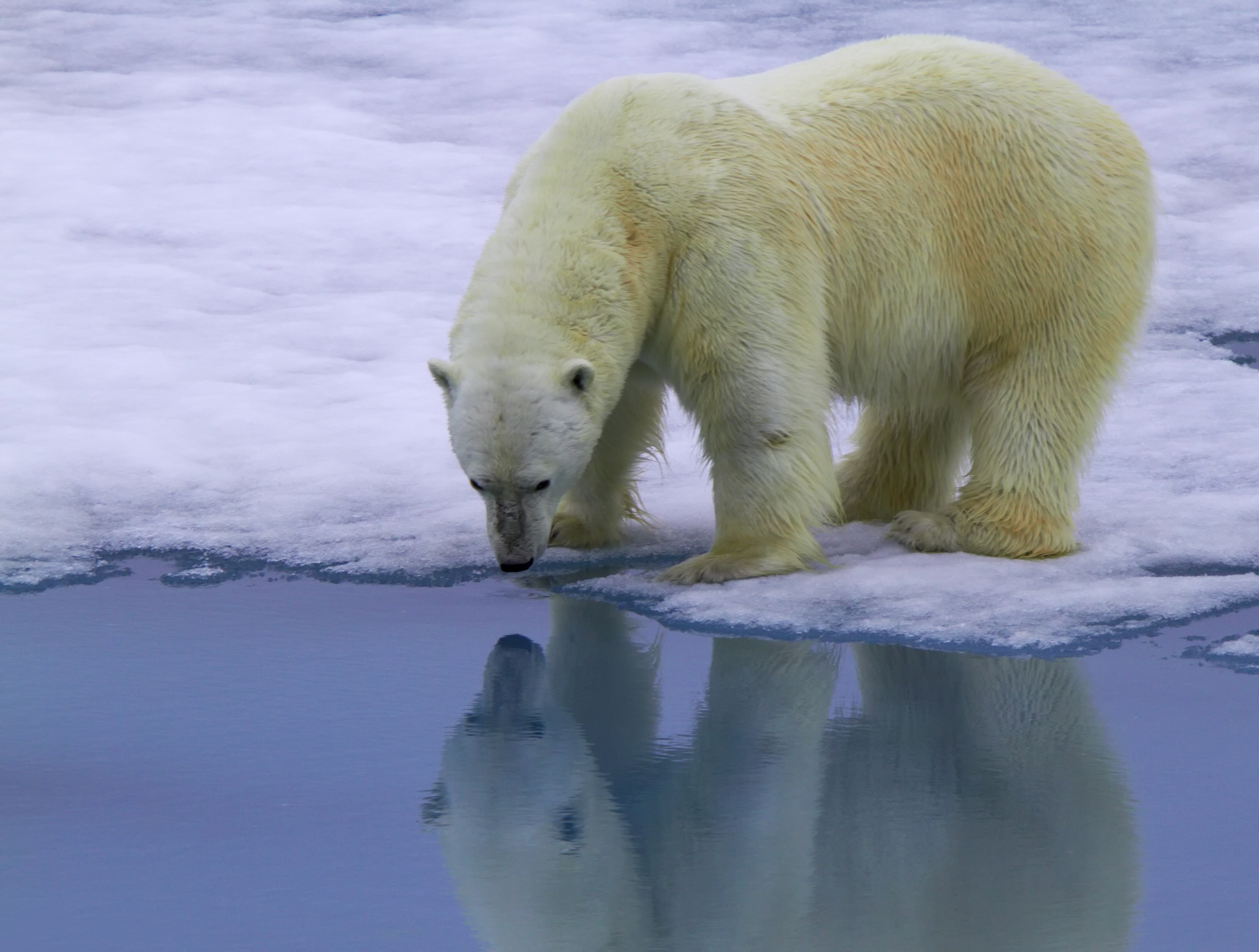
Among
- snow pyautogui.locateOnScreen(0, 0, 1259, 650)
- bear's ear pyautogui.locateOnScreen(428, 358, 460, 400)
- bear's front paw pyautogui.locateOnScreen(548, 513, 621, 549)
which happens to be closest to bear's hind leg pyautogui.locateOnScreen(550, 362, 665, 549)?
bear's front paw pyautogui.locateOnScreen(548, 513, 621, 549)

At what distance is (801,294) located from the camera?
13.9ft

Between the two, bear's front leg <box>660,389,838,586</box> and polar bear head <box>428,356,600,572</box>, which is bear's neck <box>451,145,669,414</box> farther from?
bear's front leg <box>660,389,838,586</box>

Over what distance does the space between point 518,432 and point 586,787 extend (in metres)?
1.07

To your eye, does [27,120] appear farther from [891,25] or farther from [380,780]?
[380,780]

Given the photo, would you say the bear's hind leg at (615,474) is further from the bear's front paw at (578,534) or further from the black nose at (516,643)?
the black nose at (516,643)

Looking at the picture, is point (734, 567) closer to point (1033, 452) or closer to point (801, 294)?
point (801, 294)

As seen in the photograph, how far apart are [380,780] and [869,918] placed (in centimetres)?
100

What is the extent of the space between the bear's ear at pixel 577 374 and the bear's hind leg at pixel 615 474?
57cm

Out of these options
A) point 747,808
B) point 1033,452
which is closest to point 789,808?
point 747,808

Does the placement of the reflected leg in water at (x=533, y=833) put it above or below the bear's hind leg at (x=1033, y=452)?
below

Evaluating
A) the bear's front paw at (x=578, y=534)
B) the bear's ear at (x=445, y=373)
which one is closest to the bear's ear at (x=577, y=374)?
the bear's ear at (x=445, y=373)

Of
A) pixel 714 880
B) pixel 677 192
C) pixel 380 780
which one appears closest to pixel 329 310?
pixel 677 192

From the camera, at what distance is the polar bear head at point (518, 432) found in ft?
12.6

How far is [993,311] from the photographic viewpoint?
4578mm
